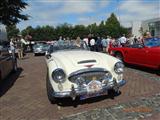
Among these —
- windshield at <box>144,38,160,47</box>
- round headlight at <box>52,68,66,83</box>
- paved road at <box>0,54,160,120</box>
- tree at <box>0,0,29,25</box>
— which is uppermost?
tree at <box>0,0,29,25</box>

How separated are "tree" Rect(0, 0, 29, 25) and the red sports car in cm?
1721

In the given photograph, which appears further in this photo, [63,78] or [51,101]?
[51,101]

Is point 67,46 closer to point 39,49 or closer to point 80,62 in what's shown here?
point 80,62

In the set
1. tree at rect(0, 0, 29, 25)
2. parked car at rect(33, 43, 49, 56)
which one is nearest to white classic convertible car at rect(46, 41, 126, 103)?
parked car at rect(33, 43, 49, 56)

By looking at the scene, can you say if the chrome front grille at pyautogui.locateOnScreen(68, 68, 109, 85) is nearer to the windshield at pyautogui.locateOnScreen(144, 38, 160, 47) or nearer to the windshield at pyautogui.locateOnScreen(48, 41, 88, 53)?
the windshield at pyautogui.locateOnScreen(48, 41, 88, 53)

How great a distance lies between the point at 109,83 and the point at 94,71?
49cm

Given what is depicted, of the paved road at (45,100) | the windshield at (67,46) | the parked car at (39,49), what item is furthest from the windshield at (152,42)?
the parked car at (39,49)

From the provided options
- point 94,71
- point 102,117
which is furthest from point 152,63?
point 102,117

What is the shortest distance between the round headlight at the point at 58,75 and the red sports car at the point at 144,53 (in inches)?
185

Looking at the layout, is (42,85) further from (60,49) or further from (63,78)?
(63,78)

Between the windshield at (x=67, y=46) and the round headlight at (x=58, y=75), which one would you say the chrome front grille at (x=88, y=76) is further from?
the windshield at (x=67, y=46)

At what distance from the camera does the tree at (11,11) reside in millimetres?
26472

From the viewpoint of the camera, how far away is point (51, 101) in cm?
672

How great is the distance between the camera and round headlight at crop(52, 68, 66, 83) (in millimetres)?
6152
